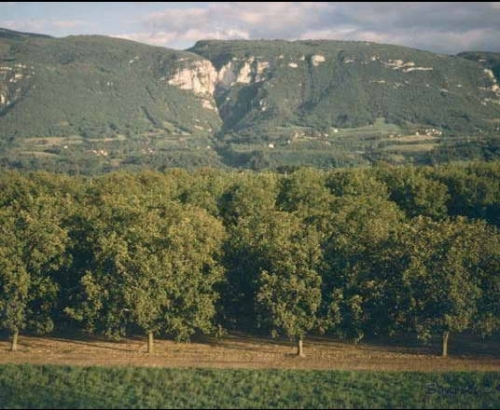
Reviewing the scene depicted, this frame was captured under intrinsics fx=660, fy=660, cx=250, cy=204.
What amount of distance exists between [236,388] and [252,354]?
31.5 ft

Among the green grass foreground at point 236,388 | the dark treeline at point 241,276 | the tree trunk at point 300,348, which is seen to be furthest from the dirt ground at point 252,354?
the green grass foreground at point 236,388

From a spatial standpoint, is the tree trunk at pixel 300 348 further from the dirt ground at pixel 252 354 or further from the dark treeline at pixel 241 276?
the dirt ground at pixel 252 354

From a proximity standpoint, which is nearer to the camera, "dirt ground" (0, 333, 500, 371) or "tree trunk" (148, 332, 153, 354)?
"dirt ground" (0, 333, 500, 371)

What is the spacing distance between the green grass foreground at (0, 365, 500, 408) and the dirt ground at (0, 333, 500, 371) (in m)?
2.93

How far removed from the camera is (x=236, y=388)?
38.0m

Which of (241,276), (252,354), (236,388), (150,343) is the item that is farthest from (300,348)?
Result: (150,343)

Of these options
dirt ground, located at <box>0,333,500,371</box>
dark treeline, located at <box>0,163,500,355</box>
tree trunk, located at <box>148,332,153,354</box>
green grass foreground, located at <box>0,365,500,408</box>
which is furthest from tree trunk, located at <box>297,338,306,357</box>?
tree trunk, located at <box>148,332,153,354</box>

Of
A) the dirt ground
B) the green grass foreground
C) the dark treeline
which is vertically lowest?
the dirt ground

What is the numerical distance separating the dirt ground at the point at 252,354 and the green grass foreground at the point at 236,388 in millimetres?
2928

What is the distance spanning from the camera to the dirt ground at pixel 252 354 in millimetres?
44719

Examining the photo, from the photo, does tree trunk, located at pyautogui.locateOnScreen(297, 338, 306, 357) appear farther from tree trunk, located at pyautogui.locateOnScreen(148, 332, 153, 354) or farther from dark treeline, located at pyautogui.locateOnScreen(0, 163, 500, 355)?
tree trunk, located at pyautogui.locateOnScreen(148, 332, 153, 354)

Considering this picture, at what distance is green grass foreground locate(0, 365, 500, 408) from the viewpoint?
116 ft

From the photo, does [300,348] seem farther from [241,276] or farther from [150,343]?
[150,343]

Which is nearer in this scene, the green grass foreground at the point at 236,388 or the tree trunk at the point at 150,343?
the green grass foreground at the point at 236,388
